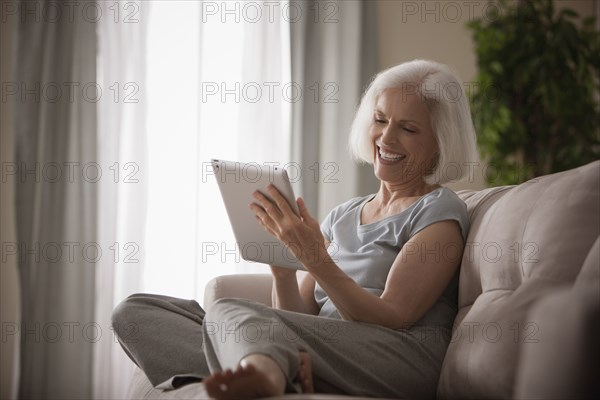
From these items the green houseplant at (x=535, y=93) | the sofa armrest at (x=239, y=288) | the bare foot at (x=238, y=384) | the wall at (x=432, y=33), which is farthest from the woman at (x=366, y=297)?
the wall at (x=432, y=33)

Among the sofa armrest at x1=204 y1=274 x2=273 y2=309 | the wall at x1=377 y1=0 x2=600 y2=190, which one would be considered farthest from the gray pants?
the wall at x1=377 y1=0 x2=600 y2=190

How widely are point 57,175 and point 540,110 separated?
2.33 meters

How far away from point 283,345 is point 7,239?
252 centimetres

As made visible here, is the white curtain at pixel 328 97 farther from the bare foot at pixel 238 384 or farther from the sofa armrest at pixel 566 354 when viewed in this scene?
the sofa armrest at pixel 566 354

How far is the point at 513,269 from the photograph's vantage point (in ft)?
5.21

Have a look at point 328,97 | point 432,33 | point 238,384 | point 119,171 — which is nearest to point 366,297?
point 238,384

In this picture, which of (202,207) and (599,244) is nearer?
(599,244)

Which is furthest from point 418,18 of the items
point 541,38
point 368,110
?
point 368,110

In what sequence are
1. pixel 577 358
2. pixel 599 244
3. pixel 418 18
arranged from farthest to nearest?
pixel 418 18, pixel 599 244, pixel 577 358

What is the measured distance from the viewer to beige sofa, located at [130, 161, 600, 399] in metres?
1.04

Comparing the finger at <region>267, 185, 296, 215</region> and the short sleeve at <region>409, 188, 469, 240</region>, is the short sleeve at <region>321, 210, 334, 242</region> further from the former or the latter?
the finger at <region>267, 185, 296, 215</region>

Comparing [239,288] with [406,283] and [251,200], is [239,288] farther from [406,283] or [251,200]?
[406,283]

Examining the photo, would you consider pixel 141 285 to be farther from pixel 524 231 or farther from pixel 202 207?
pixel 524 231

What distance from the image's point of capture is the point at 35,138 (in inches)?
135
